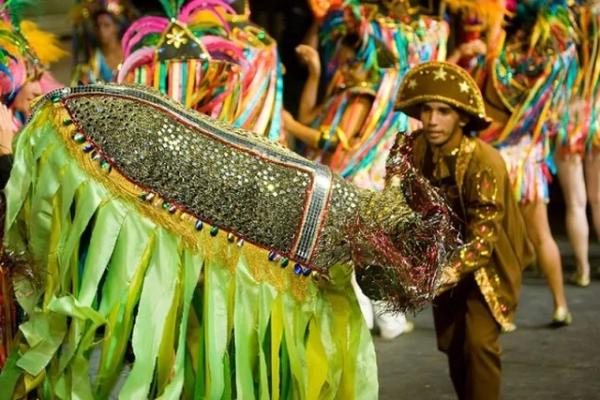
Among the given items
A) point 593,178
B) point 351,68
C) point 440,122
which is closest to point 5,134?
point 440,122

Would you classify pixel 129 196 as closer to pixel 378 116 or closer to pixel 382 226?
pixel 382 226

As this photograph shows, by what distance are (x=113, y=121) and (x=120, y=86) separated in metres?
0.11

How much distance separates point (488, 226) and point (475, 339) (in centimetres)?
46

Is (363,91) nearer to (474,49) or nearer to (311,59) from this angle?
(311,59)

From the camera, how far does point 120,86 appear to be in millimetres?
2834

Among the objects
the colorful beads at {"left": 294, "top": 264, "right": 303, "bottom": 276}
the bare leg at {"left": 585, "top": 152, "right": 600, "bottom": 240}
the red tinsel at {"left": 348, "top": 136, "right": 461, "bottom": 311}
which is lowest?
the bare leg at {"left": 585, "top": 152, "right": 600, "bottom": 240}

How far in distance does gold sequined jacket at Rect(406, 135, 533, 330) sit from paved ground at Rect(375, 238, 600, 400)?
0.83 metres

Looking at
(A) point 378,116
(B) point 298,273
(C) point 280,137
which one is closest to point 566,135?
(A) point 378,116

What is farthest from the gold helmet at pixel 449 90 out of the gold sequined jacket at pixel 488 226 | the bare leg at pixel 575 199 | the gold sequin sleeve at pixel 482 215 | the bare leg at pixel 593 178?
the bare leg at pixel 593 178

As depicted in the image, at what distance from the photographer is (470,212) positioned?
418 cm

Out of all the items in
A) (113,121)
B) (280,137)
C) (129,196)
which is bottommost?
(280,137)

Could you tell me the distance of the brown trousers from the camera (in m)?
4.28

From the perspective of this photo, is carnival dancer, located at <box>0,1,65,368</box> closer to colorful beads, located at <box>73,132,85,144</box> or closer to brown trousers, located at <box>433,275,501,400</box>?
colorful beads, located at <box>73,132,85,144</box>

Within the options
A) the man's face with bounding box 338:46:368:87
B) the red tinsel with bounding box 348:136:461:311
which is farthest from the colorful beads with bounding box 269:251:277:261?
the man's face with bounding box 338:46:368:87
